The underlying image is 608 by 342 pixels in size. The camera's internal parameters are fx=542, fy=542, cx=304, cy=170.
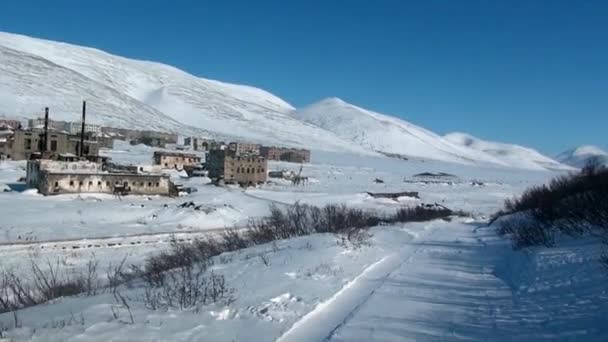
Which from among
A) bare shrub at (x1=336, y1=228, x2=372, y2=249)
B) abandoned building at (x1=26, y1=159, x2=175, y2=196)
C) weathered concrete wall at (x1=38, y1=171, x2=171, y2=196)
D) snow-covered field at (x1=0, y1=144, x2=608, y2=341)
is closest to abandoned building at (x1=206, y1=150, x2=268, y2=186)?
weathered concrete wall at (x1=38, y1=171, x2=171, y2=196)

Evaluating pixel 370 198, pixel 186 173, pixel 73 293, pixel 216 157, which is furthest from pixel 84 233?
pixel 186 173

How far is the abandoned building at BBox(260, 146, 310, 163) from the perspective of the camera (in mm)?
133000

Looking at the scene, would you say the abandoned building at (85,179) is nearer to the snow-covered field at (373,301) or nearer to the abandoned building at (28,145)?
the abandoned building at (28,145)

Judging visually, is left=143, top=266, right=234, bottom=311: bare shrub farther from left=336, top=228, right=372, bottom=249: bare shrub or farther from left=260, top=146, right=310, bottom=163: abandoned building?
left=260, top=146, right=310, bottom=163: abandoned building

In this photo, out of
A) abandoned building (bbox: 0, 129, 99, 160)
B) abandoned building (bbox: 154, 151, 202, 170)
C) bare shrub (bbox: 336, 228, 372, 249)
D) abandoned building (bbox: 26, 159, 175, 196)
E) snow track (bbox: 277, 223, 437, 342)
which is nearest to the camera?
snow track (bbox: 277, 223, 437, 342)

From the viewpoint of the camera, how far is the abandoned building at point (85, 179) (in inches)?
1762

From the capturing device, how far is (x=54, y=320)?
7.21 m

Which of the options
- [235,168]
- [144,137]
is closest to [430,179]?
[235,168]

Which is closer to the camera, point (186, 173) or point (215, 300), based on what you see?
point (215, 300)

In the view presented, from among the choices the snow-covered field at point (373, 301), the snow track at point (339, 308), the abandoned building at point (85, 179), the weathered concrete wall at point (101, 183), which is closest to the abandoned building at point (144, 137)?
the weathered concrete wall at point (101, 183)

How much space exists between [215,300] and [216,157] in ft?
215

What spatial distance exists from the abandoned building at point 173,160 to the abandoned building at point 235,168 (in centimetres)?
1279

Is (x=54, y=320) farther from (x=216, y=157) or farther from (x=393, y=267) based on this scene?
(x=216, y=157)

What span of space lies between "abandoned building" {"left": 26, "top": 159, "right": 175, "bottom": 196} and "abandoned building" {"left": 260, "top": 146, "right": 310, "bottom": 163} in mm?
82025
